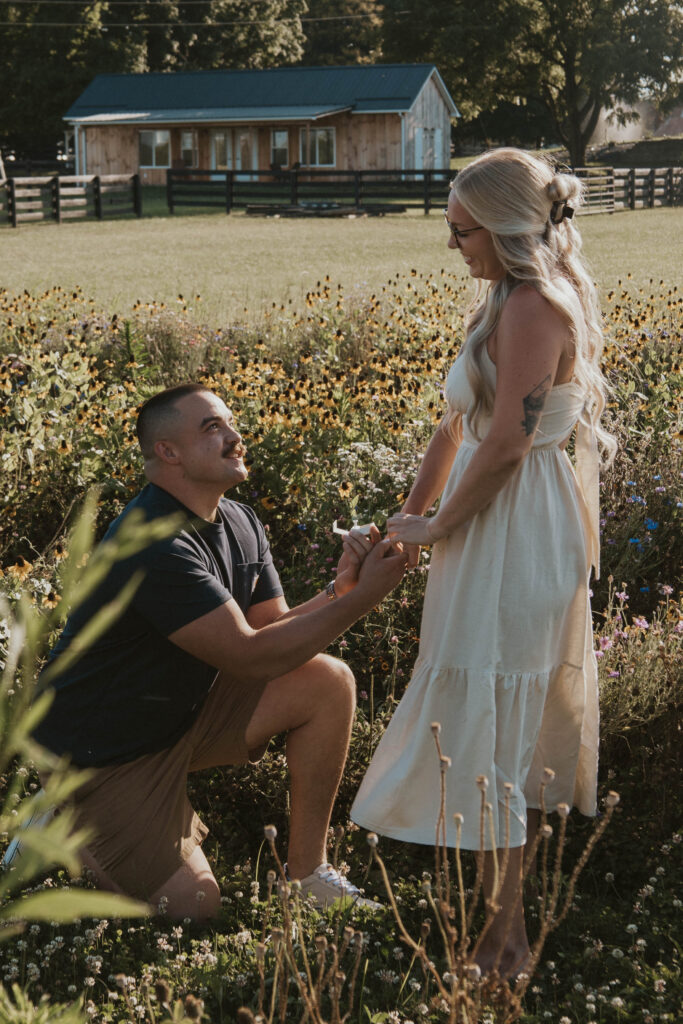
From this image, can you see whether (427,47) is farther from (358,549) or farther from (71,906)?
(71,906)

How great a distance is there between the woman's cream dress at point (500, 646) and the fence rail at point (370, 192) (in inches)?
1216

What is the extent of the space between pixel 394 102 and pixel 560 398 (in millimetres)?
45340

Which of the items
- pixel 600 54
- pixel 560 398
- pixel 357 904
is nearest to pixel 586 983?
pixel 357 904

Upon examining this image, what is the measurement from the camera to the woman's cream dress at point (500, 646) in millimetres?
2863

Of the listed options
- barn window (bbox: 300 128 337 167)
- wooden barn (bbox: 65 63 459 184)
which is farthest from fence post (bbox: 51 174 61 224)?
barn window (bbox: 300 128 337 167)

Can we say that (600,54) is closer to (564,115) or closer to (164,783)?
(564,115)

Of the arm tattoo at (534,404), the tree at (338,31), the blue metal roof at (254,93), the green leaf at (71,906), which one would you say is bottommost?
the green leaf at (71,906)

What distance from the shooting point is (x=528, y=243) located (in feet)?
8.79

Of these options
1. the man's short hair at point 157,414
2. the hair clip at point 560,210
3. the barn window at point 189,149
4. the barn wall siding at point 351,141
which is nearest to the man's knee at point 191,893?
the man's short hair at point 157,414

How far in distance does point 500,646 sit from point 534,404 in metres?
0.62

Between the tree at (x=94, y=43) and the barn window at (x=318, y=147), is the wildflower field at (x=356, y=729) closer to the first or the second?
the barn window at (x=318, y=147)

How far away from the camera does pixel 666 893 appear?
3.12 metres

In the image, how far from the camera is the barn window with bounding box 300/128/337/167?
4694 cm

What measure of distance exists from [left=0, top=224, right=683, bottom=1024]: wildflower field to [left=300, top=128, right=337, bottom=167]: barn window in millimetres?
41123
